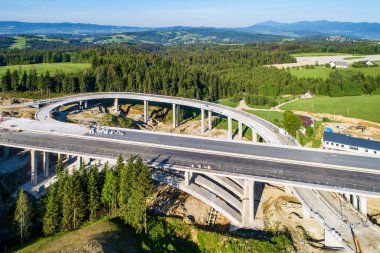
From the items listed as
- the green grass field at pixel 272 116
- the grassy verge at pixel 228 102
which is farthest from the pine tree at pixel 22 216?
the grassy verge at pixel 228 102

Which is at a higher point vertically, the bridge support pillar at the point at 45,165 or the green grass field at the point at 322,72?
the green grass field at the point at 322,72

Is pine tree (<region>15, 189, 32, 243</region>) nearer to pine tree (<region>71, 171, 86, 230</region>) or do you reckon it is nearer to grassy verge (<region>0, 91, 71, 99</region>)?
pine tree (<region>71, 171, 86, 230</region>)

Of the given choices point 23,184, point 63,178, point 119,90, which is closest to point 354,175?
point 63,178

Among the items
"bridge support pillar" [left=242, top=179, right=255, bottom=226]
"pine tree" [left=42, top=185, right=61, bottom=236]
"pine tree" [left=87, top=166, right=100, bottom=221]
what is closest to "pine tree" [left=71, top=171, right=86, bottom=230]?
"pine tree" [left=87, top=166, right=100, bottom=221]

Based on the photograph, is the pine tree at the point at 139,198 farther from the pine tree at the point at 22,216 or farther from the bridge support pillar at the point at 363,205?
the bridge support pillar at the point at 363,205

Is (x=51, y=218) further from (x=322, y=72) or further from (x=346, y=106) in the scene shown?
(x=322, y=72)

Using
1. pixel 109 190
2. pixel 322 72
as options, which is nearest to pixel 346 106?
pixel 322 72

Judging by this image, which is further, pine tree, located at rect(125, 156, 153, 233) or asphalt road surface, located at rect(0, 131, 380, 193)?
asphalt road surface, located at rect(0, 131, 380, 193)
